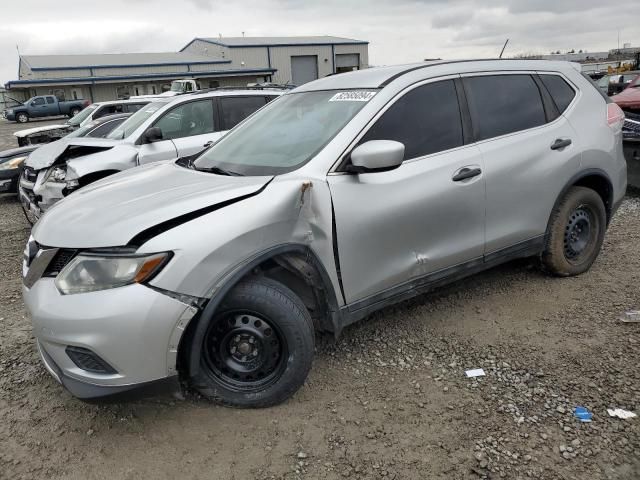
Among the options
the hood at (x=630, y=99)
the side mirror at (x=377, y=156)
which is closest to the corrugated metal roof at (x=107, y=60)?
the hood at (x=630, y=99)

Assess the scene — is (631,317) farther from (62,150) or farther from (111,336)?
(62,150)

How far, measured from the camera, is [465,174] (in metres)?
3.36

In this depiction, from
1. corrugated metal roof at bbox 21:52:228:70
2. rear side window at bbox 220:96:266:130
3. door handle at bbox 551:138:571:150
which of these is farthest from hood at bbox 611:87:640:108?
corrugated metal roof at bbox 21:52:228:70

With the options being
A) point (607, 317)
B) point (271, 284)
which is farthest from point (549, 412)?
point (271, 284)

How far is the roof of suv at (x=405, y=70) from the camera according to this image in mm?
3398

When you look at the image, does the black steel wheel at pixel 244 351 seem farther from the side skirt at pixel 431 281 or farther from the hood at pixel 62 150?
the hood at pixel 62 150

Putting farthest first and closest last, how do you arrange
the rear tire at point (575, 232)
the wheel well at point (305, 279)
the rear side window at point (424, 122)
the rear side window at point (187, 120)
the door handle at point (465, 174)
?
the rear side window at point (187, 120) < the rear tire at point (575, 232) < the door handle at point (465, 174) < the rear side window at point (424, 122) < the wheel well at point (305, 279)

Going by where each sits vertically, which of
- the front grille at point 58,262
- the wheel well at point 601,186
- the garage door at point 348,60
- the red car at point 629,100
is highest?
the garage door at point 348,60

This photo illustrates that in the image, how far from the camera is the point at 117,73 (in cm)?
4275

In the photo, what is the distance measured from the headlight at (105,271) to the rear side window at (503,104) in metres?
2.37

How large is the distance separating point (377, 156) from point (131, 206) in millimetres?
1330

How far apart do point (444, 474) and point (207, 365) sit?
4.17ft

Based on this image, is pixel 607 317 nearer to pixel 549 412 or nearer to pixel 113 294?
pixel 549 412

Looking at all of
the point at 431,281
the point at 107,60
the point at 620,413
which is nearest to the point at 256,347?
the point at 431,281
